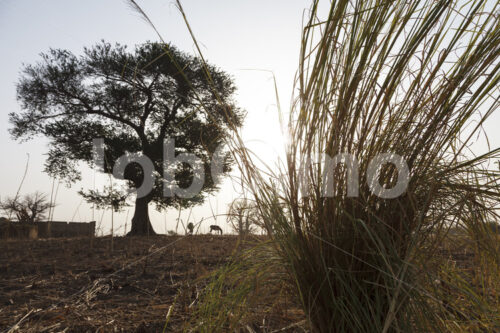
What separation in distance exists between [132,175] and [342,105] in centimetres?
1143

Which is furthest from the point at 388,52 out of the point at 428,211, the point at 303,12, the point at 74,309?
the point at 74,309

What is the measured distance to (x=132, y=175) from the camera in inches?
458

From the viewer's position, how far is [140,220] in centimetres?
1168

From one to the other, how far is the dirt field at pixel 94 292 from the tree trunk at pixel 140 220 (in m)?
7.28

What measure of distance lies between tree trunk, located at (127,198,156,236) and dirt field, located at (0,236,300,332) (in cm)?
728

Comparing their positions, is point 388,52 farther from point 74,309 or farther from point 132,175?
point 132,175

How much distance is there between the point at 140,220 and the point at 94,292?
996cm

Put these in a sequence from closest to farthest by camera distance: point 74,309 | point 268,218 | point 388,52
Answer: point 388,52, point 268,218, point 74,309

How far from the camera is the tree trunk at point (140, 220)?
443 inches

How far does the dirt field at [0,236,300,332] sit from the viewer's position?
1.65 metres

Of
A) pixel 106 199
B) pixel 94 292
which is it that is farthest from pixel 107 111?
pixel 94 292

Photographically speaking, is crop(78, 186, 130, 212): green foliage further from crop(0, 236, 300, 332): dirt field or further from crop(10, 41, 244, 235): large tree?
Answer: crop(0, 236, 300, 332): dirt field

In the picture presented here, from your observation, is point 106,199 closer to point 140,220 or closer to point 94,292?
point 140,220

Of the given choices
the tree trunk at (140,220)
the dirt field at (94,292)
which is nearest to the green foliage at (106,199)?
the tree trunk at (140,220)
